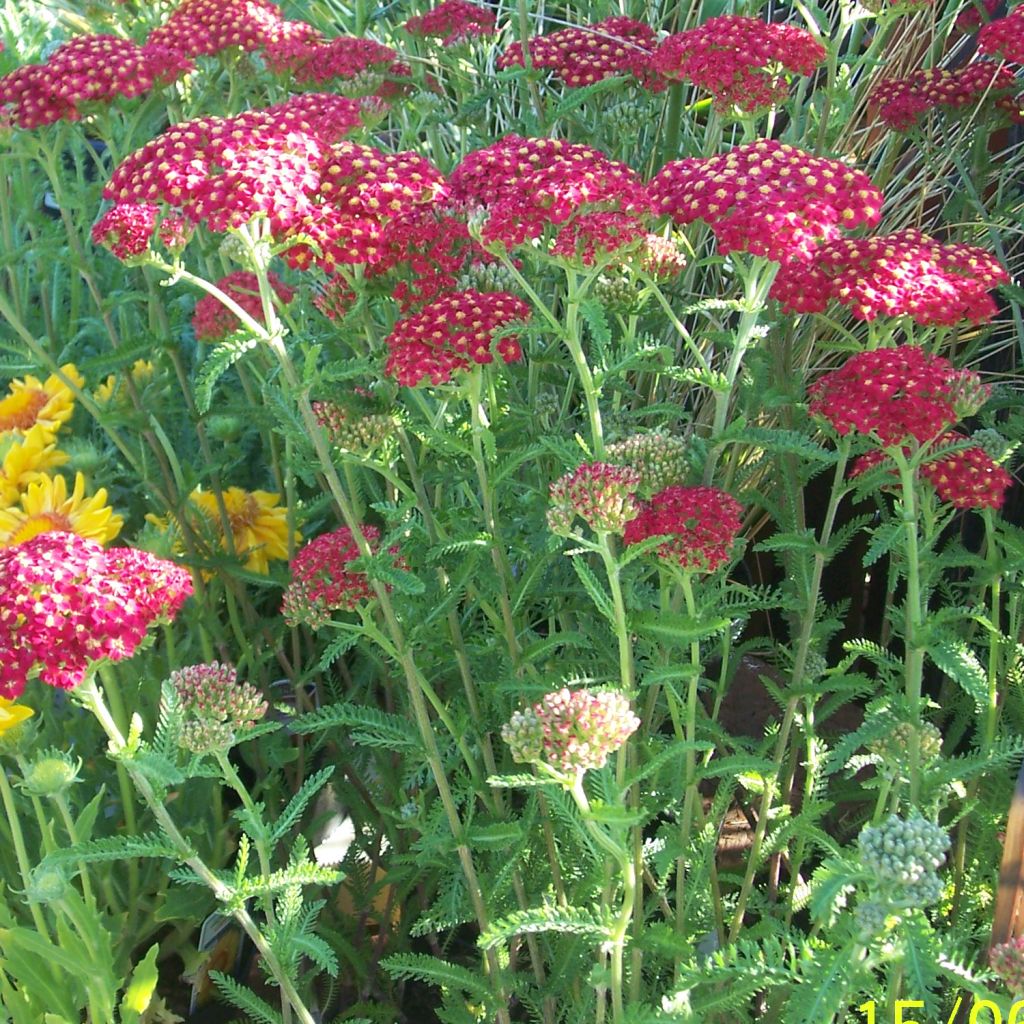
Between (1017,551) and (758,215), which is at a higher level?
(758,215)

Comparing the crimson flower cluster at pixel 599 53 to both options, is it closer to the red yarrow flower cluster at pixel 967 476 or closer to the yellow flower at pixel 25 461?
the red yarrow flower cluster at pixel 967 476

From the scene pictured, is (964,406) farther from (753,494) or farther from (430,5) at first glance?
(430,5)

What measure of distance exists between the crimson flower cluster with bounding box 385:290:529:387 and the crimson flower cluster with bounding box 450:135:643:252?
0.08 metres

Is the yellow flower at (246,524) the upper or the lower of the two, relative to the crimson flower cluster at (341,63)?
lower

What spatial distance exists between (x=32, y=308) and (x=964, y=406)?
2.04 metres

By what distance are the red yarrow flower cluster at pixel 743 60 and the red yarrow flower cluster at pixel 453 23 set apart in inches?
18.7

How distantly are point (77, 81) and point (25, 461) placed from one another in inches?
22.9

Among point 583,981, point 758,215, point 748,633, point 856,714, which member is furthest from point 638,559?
point 748,633

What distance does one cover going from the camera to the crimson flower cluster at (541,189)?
129 centimetres

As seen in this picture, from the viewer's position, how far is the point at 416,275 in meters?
1.45

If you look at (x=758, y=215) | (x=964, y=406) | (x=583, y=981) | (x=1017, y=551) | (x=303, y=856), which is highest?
(x=758, y=215)

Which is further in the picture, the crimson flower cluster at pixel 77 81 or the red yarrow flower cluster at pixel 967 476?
the crimson flower cluster at pixel 77 81
